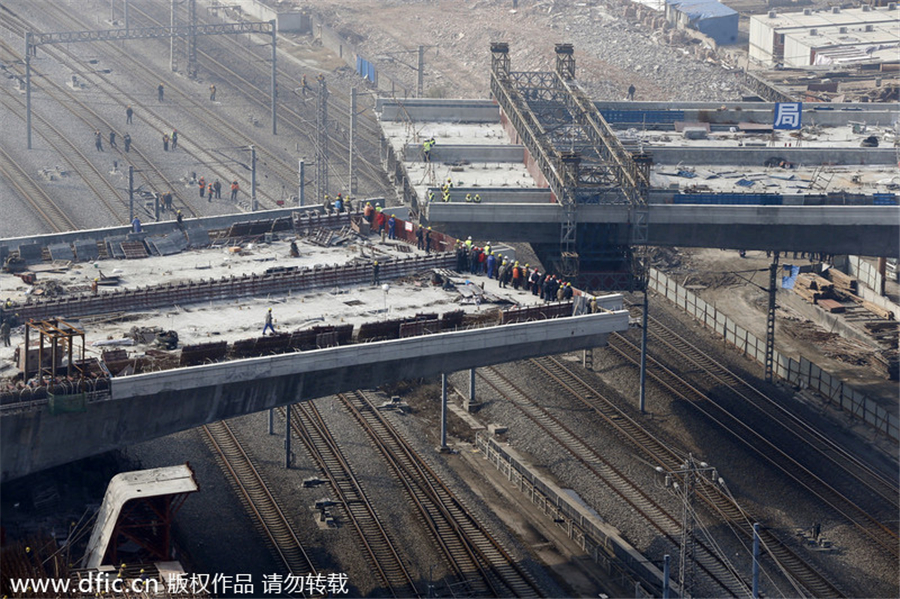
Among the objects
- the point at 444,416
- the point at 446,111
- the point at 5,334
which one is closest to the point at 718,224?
the point at 444,416

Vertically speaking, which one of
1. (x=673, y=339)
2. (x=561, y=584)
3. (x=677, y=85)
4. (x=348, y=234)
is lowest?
(x=561, y=584)

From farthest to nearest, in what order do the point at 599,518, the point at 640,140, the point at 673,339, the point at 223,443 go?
the point at 640,140
the point at 673,339
the point at 223,443
the point at 599,518

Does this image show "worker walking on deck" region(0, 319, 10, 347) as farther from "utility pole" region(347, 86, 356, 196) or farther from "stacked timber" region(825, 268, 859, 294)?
"stacked timber" region(825, 268, 859, 294)

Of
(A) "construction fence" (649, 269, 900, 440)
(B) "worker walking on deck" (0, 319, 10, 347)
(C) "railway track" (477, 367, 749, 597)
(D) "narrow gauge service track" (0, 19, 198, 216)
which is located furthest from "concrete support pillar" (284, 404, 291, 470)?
(D) "narrow gauge service track" (0, 19, 198, 216)

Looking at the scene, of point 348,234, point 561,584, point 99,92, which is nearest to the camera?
point 561,584

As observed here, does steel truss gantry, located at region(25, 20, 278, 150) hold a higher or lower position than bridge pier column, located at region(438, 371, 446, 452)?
higher

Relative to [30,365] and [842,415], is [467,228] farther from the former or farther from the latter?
[30,365]

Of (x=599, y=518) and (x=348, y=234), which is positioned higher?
(x=348, y=234)

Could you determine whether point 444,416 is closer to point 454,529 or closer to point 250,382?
point 454,529

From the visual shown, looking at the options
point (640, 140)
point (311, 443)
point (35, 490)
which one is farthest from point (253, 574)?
point (640, 140)
